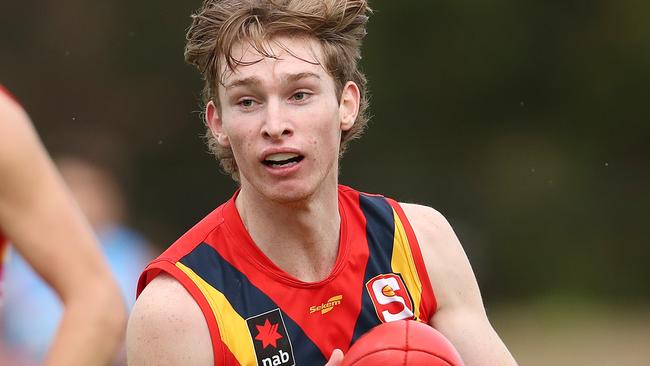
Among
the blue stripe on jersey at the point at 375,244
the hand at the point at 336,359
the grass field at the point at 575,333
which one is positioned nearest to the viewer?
Result: the hand at the point at 336,359

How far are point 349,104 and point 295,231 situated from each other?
19.7 inches

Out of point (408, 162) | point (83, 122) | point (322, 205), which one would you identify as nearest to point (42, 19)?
point (83, 122)

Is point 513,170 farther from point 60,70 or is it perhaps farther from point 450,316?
point 450,316

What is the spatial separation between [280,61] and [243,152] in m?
0.32

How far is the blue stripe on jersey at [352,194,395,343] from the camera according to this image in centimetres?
445

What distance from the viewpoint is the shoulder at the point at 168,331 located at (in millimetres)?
4137

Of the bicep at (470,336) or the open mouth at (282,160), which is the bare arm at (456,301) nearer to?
the bicep at (470,336)

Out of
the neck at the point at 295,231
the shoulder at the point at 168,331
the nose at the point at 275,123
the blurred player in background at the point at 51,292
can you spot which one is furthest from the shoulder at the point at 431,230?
the blurred player in background at the point at 51,292

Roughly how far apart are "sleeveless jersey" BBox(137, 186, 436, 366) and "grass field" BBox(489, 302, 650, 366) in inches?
353

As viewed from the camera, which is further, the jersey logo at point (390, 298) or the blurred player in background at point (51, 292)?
the blurred player in background at point (51, 292)

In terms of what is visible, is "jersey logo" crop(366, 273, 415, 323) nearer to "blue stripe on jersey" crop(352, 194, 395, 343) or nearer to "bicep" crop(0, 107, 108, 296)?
"blue stripe on jersey" crop(352, 194, 395, 343)

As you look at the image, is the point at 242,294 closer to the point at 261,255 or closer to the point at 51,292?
the point at 261,255

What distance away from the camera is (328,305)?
443cm

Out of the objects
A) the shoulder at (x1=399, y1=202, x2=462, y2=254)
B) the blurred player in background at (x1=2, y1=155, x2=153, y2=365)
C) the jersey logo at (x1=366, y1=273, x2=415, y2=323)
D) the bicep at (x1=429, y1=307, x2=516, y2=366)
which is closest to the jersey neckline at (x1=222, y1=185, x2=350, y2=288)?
the jersey logo at (x1=366, y1=273, x2=415, y2=323)
